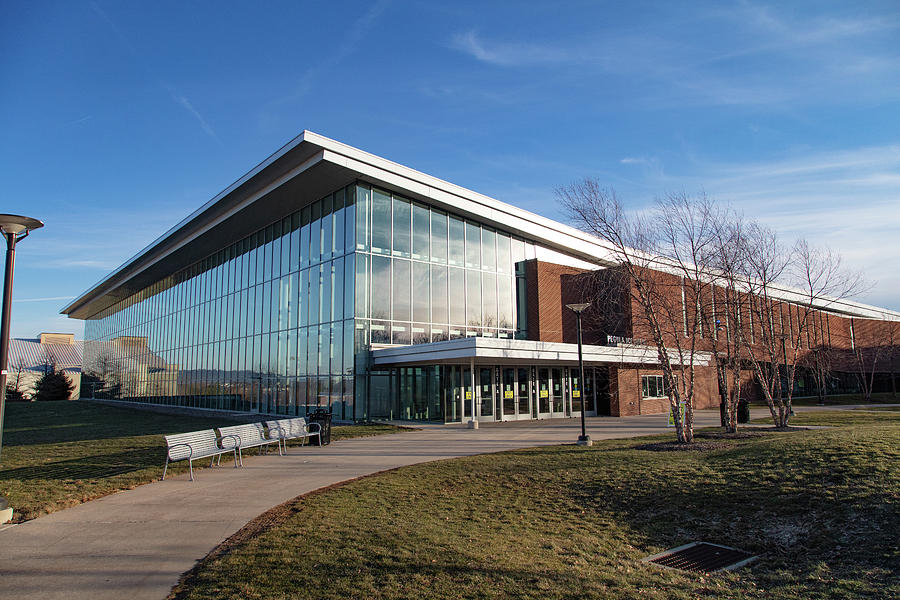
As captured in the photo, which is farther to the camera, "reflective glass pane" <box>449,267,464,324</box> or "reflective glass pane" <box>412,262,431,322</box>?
"reflective glass pane" <box>449,267,464,324</box>

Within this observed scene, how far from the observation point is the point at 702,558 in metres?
6.62

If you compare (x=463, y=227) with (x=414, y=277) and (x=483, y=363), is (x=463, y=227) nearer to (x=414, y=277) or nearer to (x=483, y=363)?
(x=414, y=277)

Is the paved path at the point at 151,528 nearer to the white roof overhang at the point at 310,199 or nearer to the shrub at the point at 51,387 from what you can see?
the white roof overhang at the point at 310,199

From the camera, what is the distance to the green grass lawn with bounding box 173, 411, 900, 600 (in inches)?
213

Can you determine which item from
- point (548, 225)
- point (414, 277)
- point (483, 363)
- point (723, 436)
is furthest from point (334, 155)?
point (723, 436)

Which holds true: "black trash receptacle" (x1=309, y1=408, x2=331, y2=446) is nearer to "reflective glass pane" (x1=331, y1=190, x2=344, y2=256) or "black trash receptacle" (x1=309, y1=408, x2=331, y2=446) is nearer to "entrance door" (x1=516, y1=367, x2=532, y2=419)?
"reflective glass pane" (x1=331, y1=190, x2=344, y2=256)

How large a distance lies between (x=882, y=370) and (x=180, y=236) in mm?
66137

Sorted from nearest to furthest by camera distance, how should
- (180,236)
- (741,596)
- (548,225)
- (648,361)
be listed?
(741,596) < (648,361) < (548,225) < (180,236)

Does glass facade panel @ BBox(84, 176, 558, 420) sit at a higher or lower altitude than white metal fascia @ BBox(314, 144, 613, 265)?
lower

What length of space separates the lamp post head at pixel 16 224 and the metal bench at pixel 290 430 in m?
7.70

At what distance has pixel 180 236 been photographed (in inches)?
1519

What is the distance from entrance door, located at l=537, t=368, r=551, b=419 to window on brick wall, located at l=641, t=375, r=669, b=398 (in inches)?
254

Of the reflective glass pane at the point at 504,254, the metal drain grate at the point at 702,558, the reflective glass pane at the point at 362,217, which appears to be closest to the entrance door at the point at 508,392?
the reflective glass pane at the point at 504,254

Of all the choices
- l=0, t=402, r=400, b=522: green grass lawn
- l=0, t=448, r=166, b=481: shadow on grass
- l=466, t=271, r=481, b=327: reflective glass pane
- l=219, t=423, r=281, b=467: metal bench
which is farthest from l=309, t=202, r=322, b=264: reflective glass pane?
l=0, t=448, r=166, b=481: shadow on grass
